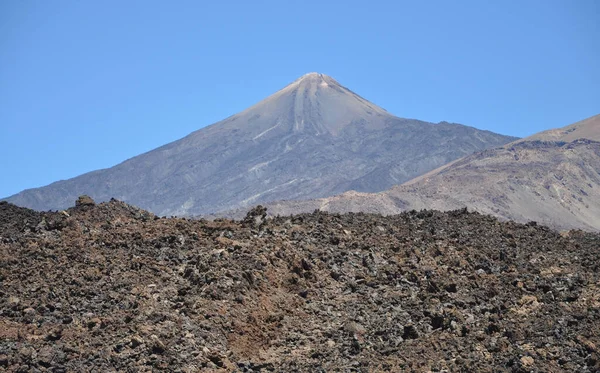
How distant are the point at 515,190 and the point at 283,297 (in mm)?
128213

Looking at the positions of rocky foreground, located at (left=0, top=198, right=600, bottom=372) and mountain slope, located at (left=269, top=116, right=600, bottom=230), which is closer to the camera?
rocky foreground, located at (left=0, top=198, right=600, bottom=372)

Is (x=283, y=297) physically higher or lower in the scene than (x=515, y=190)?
higher

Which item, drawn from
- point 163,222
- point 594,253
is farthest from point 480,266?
point 163,222

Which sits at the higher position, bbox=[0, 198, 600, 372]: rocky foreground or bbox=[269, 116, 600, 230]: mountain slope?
bbox=[0, 198, 600, 372]: rocky foreground

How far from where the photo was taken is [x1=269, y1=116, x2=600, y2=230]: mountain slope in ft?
411

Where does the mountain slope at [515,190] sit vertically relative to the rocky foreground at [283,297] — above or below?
below

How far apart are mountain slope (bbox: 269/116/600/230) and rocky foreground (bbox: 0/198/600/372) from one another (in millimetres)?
95196

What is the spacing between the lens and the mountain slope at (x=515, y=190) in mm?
125125

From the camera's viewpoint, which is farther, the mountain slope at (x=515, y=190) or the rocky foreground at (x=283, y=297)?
the mountain slope at (x=515, y=190)

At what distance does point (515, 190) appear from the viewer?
14138cm

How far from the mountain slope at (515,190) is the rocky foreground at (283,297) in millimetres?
95196

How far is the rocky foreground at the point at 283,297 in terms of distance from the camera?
583 inches

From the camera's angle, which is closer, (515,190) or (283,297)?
(283,297)

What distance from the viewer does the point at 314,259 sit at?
19.3m
